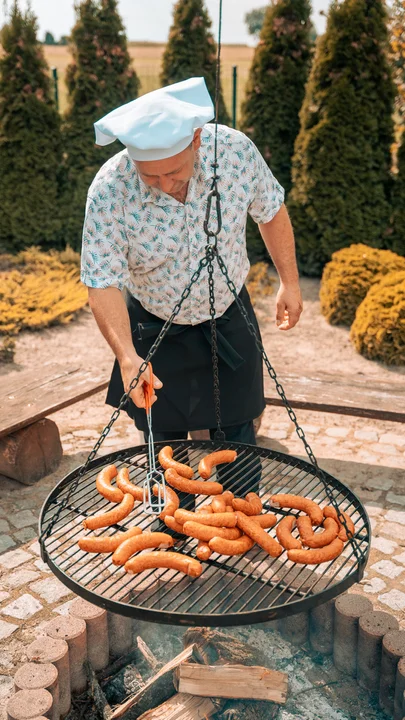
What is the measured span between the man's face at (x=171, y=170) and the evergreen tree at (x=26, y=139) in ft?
25.5

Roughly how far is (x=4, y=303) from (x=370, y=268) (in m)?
4.01

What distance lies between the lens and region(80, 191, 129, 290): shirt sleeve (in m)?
2.86

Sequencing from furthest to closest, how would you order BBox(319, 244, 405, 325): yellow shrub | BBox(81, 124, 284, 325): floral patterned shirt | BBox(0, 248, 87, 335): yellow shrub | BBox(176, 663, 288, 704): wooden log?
BBox(0, 248, 87, 335): yellow shrub, BBox(319, 244, 405, 325): yellow shrub, BBox(81, 124, 284, 325): floral patterned shirt, BBox(176, 663, 288, 704): wooden log

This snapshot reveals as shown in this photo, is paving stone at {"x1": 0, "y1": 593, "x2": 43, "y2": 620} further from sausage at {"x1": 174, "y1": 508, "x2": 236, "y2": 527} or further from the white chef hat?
the white chef hat

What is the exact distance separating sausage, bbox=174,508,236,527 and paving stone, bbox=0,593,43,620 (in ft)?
4.90

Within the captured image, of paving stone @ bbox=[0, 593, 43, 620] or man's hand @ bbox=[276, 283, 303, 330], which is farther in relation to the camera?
paving stone @ bbox=[0, 593, 43, 620]

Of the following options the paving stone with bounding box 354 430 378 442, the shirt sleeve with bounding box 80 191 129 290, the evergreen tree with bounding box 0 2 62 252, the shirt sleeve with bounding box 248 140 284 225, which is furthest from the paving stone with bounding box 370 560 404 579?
the evergreen tree with bounding box 0 2 62 252

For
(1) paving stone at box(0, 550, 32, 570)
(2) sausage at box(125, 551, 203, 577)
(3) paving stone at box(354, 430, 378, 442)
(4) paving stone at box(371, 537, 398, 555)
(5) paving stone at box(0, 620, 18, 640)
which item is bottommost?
(3) paving stone at box(354, 430, 378, 442)

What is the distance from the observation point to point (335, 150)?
8539mm

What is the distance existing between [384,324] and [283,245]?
11.8 ft

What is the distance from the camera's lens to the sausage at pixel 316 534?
2451 millimetres

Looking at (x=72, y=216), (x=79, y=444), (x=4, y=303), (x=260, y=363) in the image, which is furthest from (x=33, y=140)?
(x=260, y=363)

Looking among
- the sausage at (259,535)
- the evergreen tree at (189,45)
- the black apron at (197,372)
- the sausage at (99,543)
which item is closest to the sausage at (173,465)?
the sausage at (259,535)

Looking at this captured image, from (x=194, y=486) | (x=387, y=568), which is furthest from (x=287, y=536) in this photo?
(x=387, y=568)
